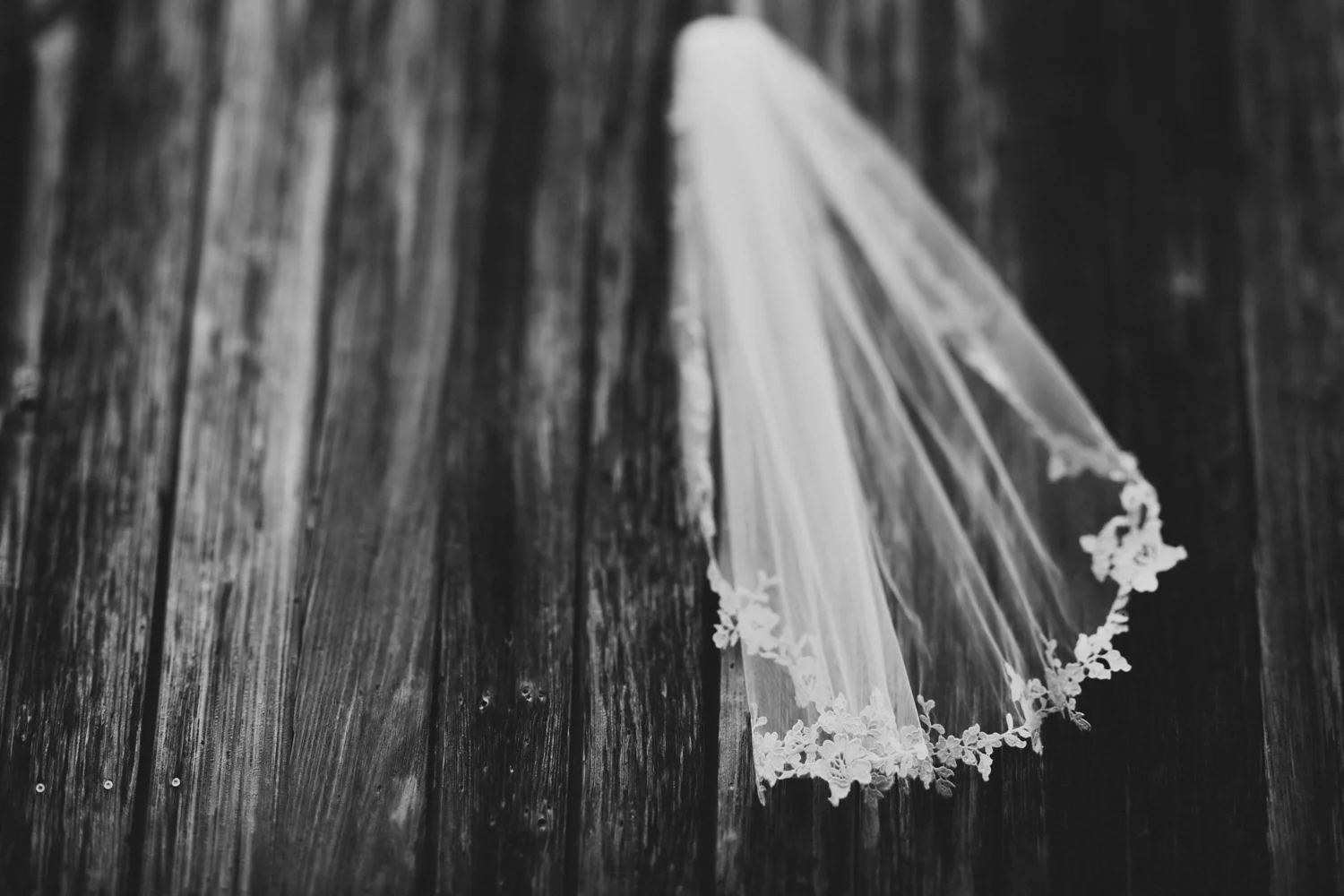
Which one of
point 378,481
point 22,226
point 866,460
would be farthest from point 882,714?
point 22,226

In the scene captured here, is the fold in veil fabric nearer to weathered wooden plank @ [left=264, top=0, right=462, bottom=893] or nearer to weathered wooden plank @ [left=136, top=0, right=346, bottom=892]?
weathered wooden plank @ [left=264, top=0, right=462, bottom=893]

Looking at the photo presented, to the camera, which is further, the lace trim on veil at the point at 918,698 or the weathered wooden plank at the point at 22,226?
the weathered wooden plank at the point at 22,226

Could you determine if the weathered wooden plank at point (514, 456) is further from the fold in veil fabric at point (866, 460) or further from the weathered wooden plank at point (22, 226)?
the weathered wooden plank at point (22, 226)

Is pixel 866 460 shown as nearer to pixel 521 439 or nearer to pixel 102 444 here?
pixel 521 439

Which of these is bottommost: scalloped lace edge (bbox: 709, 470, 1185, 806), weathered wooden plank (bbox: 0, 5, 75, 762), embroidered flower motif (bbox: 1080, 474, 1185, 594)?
scalloped lace edge (bbox: 709, 470, 1185, 806)

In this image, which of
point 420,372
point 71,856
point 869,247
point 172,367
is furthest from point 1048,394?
point 71,856

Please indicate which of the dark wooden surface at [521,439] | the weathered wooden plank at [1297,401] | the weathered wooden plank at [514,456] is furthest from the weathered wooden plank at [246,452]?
the weathered wooden plank at [1297,401]

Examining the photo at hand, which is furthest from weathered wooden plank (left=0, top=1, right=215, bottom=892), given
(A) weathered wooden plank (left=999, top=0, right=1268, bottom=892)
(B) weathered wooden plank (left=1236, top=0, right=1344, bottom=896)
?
(B) weathered wooden plank (left=1236, top=0, right=1344, bottom=896)
